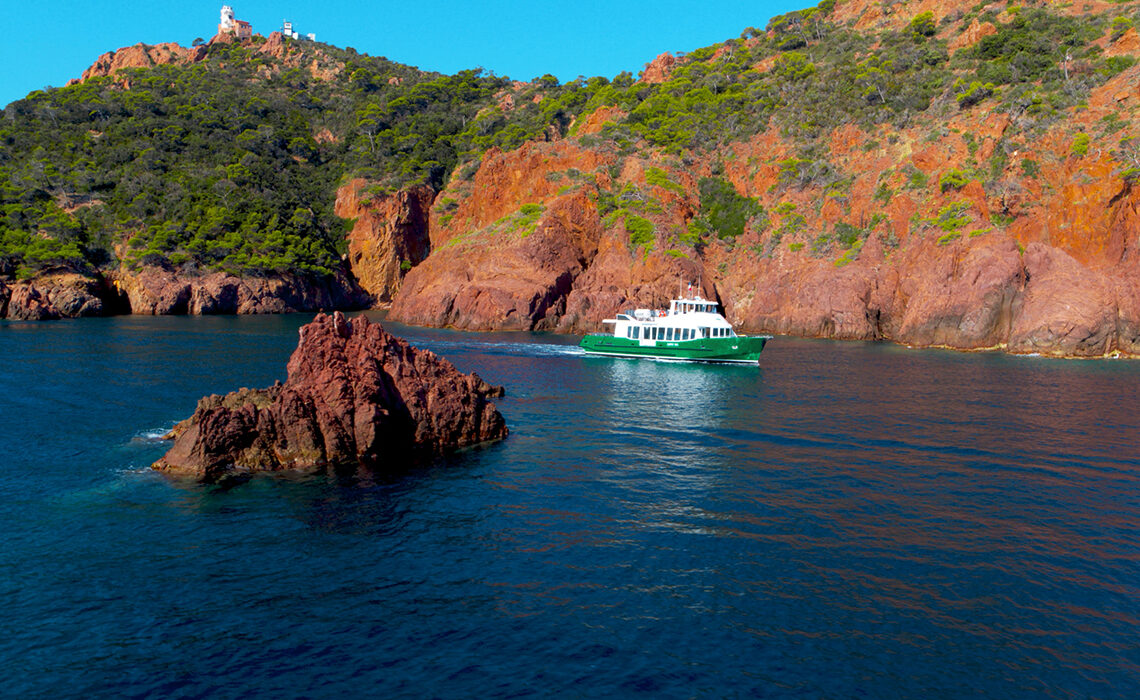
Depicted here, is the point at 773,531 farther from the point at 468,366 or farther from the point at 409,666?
the point at 468,366

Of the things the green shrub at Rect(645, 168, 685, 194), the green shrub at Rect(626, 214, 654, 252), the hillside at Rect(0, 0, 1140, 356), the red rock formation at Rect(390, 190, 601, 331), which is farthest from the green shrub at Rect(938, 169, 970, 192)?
the red rock formation at Rect(390, 190, 601, 331)

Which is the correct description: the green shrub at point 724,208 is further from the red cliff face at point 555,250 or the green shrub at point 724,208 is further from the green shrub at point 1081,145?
the green shrub at point 1081,145

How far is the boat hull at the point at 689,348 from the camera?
196ft

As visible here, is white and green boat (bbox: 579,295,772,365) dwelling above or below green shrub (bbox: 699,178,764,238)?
below

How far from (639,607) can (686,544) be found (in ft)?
12.7

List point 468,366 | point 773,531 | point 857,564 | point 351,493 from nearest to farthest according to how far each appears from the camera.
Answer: point 857,564 < point 773,531 < point 351,493 < point 468,366

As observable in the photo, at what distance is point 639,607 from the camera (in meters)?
15.6

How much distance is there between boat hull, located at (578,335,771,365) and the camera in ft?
196

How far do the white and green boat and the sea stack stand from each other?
110 ft

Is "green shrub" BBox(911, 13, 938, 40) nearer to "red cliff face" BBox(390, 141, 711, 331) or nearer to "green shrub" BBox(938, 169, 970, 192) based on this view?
"green shrub" BBox(938, 169, 970, 192)

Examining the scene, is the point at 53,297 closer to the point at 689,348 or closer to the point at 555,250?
the point at 555,250

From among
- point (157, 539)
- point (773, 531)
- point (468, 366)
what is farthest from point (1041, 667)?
point (468, 366)

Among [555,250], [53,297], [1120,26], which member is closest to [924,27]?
[1120,26]

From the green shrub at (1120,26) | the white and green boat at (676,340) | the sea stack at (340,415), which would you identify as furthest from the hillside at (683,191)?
the sea stack at (340,415)
